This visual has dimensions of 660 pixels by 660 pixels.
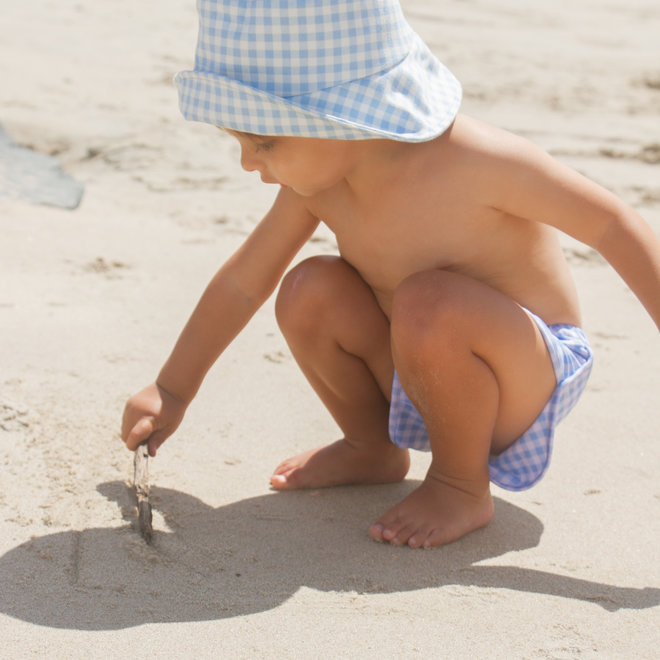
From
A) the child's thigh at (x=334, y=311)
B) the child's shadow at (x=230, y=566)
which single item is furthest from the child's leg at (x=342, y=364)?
the child's shadow at (x=230, y=566)

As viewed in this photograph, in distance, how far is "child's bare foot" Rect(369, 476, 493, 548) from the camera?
5.40 feet

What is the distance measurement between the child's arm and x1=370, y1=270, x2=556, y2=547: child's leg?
0.99ft

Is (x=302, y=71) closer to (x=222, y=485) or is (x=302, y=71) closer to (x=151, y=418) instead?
(x=151, y=418)

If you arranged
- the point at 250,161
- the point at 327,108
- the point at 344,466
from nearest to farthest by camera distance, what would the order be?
1. the point at 327,108
2. the point at 250,161
3. the point at 344,466

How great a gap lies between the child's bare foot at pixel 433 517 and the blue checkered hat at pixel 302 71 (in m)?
0.60

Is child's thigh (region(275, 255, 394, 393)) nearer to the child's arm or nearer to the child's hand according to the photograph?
the child's arm

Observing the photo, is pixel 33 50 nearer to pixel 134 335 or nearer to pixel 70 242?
pixel 70 242

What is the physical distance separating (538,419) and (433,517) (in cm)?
24

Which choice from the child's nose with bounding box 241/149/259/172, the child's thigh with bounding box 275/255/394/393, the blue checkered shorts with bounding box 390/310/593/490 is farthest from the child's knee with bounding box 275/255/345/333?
the child's nose with bounding box 241/149/259/172

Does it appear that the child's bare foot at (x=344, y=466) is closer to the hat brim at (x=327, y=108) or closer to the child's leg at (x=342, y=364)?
the child's leg at (x=342, y=364)

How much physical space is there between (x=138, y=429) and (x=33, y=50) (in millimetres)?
3146

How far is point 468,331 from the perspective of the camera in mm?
1561

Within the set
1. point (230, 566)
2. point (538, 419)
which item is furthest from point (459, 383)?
point (230, 566)

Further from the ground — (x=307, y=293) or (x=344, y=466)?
(x=307, y=293)
